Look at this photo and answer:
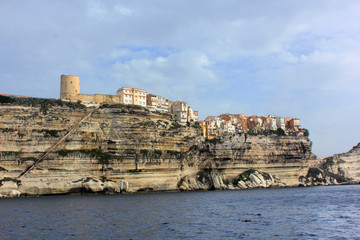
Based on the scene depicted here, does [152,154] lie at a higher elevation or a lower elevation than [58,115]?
lower

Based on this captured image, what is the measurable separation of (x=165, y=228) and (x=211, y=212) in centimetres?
1068

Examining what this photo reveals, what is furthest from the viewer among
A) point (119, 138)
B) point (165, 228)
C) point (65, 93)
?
point (65, 93)

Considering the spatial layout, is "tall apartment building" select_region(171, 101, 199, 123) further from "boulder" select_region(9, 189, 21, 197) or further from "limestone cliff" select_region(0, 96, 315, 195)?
"boulder" select_region(9, 189, 21, 197)

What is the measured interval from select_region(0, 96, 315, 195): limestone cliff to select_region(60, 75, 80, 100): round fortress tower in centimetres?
572

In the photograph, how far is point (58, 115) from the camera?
6456 cm

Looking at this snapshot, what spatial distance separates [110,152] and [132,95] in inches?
774

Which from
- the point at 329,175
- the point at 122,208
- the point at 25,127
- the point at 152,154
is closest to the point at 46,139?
the point at 25,127

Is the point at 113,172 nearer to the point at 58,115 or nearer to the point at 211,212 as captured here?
the point at 58,115

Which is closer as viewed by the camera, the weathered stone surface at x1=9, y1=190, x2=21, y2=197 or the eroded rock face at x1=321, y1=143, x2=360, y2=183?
the weathered stone surface at x1=9, y1=190, x2=21, y2=197

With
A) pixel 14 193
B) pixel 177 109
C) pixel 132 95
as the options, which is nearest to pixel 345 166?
pixel 177 109

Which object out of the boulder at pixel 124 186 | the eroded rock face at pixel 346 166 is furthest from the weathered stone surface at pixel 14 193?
the eroded rock face at pixel 346 166

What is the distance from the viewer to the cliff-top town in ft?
237

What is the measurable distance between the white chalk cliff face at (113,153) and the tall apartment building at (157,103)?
1127 cm

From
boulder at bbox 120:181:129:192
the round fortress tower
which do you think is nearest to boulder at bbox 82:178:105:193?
boulder at bbox 120:181:129:192
